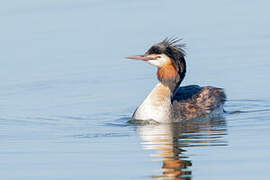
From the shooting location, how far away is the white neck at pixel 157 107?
620 inches

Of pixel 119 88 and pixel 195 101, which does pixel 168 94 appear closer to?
pixel 195 101

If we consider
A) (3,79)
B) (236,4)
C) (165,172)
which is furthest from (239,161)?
(236,4)

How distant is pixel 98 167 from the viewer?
474 inches

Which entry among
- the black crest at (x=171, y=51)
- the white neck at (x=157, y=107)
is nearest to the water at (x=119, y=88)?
the white neck at (x=157, y=107)

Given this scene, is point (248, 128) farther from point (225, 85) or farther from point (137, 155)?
point (225, 85)

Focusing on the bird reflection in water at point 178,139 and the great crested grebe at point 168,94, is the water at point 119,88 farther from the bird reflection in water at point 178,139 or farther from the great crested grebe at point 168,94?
the great crested grebe at point 168,94

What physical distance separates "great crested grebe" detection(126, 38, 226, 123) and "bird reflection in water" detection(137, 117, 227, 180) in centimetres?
27

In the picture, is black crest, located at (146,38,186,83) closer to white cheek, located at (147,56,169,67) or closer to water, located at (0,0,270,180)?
white cheek, located at (147,56,169,67)

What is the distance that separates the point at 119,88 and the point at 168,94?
8.64ft

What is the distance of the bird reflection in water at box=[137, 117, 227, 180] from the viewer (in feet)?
39.1

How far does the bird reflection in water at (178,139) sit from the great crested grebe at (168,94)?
267 mm

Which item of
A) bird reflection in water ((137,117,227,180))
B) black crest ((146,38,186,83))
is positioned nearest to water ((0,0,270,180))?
bird reflection in water ((137,117,227,180))

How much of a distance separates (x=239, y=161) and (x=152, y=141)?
222cm

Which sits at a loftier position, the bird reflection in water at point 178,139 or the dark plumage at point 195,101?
the dark plumage at point 195,101
